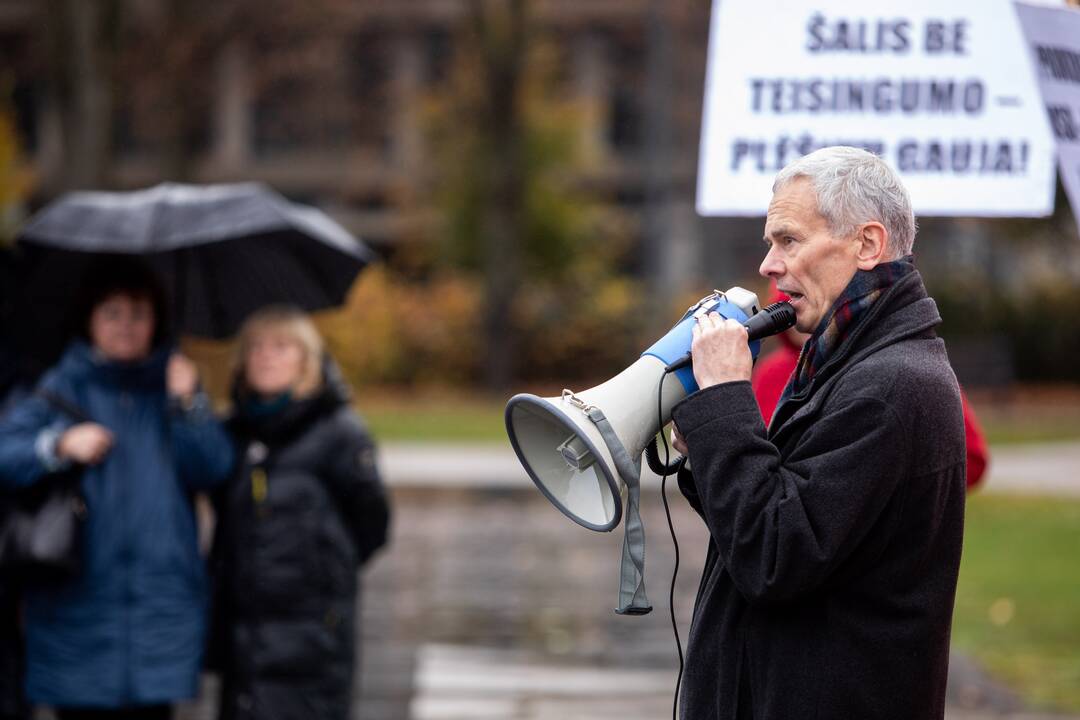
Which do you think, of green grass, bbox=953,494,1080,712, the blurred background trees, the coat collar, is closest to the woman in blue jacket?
the coat collar

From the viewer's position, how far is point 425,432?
2127 centimetres

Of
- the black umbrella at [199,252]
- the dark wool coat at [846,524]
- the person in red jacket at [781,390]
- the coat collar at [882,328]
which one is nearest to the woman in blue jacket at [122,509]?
the black umbrella at [199,252]

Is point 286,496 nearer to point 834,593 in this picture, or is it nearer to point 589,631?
point 834,593

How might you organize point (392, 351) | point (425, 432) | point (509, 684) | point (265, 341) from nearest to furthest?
point (265, 341) → point (509, 684) → point (425, 432) → point (392, 351)

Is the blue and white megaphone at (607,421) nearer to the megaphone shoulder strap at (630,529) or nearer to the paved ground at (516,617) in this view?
the megaphone shoulder strap at (630,529)

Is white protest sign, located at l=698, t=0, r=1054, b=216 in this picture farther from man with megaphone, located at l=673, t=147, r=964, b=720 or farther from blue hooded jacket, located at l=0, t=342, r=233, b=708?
blue hooded jacket, located at l=0, t=342, r=233, b=708

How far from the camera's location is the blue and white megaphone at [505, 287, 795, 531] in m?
2.83

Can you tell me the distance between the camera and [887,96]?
427cm

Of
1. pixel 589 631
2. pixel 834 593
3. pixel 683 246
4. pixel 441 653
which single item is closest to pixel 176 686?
pixel 834 593

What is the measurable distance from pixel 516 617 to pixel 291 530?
447cm

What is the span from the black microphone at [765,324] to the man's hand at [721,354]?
0.02 m

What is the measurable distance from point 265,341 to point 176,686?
1.18m

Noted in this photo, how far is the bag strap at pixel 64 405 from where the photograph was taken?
5254mm

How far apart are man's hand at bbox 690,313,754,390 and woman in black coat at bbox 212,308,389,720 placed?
9.23 ft
